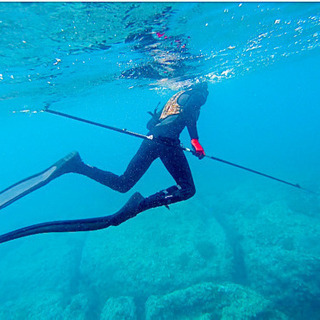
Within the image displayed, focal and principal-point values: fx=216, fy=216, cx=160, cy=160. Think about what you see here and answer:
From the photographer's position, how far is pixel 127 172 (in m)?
5.09

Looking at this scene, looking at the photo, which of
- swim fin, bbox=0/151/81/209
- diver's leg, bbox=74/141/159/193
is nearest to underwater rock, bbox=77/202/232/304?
diver's leg, bbox=74/141/159/193

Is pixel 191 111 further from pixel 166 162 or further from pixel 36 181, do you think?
pixel 36 181

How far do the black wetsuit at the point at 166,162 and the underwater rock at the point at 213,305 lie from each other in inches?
234

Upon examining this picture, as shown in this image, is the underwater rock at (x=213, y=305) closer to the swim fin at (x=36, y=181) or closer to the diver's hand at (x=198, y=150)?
the diver's hand at (x=198, y=150)

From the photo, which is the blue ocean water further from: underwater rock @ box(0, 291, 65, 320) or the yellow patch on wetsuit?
the yellow patch on wetsuit

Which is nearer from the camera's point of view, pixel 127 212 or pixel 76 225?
pixel 76 225

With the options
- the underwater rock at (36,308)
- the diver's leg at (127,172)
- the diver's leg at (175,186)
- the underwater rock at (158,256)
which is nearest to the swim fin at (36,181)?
the diver's leg at (127,172)

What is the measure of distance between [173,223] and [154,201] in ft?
40.7

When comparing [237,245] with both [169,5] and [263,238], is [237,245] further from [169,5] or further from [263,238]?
[169,5]

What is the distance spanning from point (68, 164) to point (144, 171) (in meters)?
1.73

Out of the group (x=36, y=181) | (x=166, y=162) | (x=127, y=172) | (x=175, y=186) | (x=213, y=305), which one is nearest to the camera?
(x=175, y=186)

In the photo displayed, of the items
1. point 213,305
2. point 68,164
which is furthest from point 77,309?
point 68,164

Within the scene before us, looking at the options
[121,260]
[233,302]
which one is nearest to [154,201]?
[233,302]

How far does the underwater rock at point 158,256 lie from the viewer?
1091 centimetres
